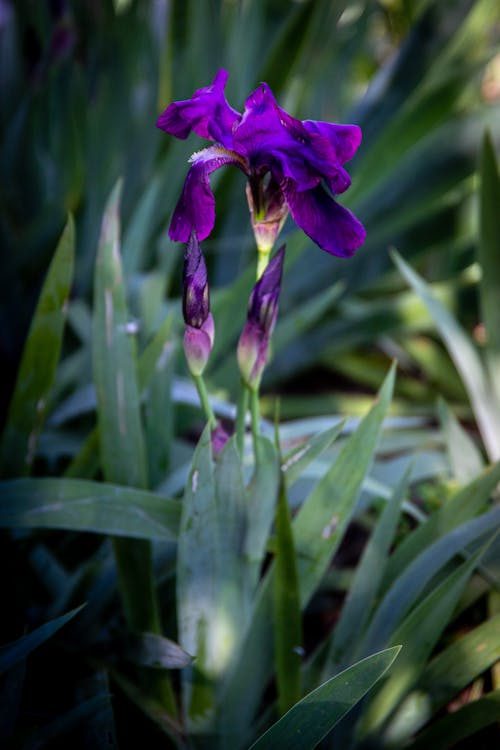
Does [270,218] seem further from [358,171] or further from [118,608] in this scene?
[358,171]

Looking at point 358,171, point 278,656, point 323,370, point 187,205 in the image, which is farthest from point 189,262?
point 323,370

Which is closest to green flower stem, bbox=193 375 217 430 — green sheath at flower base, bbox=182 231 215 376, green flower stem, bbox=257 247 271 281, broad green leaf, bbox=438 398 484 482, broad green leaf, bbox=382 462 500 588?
green sheath at flower base, bbox=182 231 215 376

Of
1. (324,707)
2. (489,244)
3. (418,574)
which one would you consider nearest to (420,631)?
(418,574)

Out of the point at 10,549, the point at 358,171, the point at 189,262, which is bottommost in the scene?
the point at 10,549

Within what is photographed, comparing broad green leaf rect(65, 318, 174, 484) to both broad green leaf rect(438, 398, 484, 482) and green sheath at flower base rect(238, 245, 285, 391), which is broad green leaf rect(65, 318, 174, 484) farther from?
broad green leaf rect(438, 398, 484, 482)

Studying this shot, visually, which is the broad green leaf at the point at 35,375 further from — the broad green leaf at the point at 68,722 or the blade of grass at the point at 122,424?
the broad green leaf at the point at 68,722

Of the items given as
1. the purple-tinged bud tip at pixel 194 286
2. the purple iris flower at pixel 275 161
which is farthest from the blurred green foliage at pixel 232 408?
the purple iris flower at pixel 275 161
